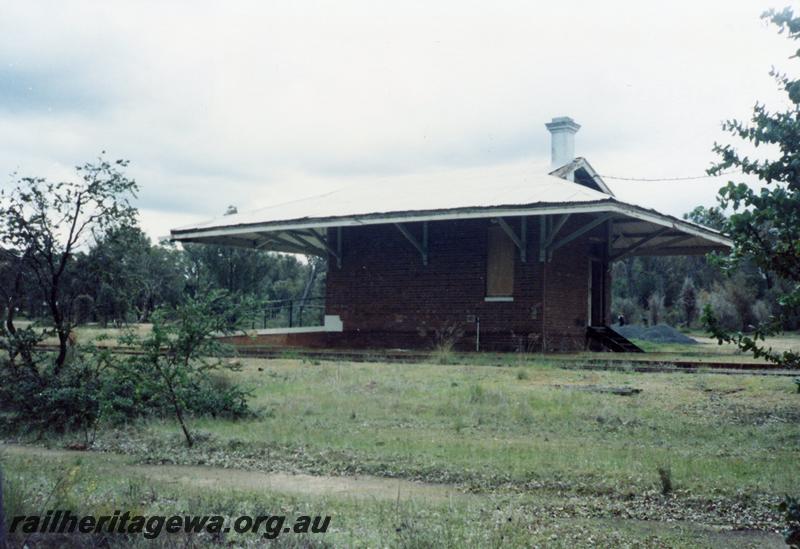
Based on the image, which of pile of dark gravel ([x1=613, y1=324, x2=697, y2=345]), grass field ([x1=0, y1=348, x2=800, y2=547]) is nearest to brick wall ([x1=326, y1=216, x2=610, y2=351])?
grass field ([x1=0, y1=348, x2=800, y2=547])

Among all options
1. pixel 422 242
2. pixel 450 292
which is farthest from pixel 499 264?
pixel 422 242

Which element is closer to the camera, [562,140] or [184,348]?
[184,348]

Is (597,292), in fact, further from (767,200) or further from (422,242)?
(767,200)

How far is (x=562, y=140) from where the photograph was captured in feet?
75.2

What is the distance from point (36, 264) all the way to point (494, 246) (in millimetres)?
10751

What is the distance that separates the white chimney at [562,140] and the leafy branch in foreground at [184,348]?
46.6 ft

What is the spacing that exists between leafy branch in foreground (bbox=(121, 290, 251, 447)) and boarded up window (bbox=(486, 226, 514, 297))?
32.9ft

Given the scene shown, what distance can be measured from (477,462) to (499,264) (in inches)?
506

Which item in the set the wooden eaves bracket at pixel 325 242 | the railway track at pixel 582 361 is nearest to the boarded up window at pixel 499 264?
the railway track at pixel 582 361

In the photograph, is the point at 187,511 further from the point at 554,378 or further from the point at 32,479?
the point at 554,378

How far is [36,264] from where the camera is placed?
1222cm

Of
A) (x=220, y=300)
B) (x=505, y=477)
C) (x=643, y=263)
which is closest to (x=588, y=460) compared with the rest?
(x=505, y=477)

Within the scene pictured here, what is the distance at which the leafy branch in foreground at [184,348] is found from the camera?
9797 millimetres

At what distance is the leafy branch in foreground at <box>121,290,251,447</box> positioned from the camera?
32.1 ft
